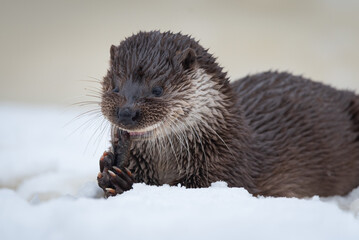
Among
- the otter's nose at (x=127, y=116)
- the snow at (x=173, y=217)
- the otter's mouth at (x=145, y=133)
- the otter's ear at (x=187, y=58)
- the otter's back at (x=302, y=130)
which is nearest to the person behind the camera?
the snow at (x=173, y=217)

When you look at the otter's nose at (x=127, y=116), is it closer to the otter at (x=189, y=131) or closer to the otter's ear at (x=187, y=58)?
the otter at (x=189, y=131)

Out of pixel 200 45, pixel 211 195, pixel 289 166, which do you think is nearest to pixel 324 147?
pixel 289 166

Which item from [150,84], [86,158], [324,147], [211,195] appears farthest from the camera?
[86,158]

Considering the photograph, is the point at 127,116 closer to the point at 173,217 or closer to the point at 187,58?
the point at 187,58

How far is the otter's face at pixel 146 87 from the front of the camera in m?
1.95

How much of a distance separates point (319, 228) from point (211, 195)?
33 cm

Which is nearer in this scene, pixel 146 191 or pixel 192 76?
pixel 146 191

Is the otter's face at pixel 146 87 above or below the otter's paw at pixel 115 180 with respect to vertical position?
above

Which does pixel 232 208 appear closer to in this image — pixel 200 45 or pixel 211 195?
pixel 211 195

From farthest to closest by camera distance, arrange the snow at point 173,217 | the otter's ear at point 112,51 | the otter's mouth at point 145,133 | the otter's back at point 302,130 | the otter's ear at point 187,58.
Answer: the otter's back at point 302,130
the otter's ear at point 112,51
the otter's ear at point 187,58
the otter's mouth at point 145,133
the snow at point 173,217

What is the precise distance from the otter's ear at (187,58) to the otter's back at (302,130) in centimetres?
41

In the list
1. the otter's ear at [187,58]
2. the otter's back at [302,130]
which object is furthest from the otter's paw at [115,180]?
the otter's back at [302,130]

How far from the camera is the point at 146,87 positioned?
2020 millimetres

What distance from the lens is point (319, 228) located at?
1320mm
